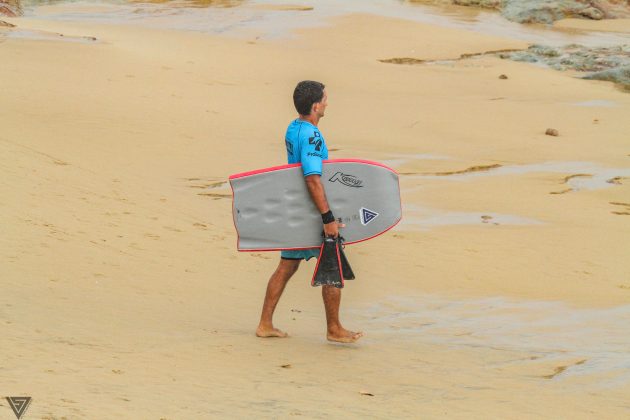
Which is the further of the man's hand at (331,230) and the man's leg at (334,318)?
the man's leg at (334,318)

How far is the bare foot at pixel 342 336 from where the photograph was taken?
5480mm

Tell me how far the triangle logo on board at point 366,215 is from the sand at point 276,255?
708 millimetres

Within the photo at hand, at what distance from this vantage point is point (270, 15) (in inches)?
1031

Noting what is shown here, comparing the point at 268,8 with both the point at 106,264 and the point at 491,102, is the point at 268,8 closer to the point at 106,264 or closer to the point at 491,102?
the point at 491,102

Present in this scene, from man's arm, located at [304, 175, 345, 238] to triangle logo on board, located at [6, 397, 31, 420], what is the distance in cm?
A: 208

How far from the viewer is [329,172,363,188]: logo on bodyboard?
17.7 ft

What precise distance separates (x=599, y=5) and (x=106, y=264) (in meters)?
26.4

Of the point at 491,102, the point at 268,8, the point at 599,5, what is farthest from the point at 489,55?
the point at 599,5

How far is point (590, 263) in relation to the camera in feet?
26.4

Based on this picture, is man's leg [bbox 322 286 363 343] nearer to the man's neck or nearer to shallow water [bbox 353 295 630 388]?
shallow water [bbox 353 295 630 388]

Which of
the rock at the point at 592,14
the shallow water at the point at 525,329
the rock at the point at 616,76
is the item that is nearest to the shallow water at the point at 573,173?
the shallow water at the point at 525,329

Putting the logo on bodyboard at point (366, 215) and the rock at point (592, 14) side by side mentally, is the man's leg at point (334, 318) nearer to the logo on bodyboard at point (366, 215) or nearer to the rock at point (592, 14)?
the logo on bodyboard at point (366, 215)

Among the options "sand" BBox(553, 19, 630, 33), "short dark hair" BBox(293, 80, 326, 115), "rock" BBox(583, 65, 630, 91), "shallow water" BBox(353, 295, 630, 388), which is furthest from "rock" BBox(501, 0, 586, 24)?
"short dark hair" BBox(293, 80, 326, 115)

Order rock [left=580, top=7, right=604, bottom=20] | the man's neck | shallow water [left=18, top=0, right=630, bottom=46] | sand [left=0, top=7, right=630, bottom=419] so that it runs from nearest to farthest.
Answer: sand [left=0, top=7, right=630, bottom=419], the man's neck, shallow water [left=18, top=0, right=630, bottom=46], rock [left=580, top=7, right=604, bottom=20]
